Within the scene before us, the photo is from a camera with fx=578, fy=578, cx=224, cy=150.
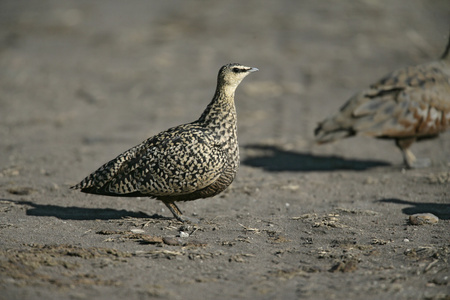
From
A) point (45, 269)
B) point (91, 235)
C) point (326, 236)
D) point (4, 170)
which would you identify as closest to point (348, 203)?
point (326, 236)

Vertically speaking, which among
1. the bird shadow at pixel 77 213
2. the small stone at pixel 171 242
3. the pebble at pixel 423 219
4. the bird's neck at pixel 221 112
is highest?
the bird's neck at pixel 221 112

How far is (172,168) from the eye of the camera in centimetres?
578

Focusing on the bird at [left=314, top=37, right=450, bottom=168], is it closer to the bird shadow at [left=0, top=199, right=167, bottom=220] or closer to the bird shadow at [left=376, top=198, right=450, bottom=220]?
the bird shadow at [left=376, top=198, right=450, bottom=220]

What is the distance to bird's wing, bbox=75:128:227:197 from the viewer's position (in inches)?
227

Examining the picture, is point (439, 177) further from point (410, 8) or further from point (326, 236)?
point (410, 8)

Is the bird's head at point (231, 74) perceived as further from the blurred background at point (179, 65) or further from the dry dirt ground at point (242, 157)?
the blurred background at point (179, 65)

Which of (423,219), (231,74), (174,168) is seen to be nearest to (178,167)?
(174,168)

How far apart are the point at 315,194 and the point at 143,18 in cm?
1330

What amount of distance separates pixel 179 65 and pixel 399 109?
7.86 metres

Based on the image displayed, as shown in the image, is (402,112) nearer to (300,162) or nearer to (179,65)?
(300,162)

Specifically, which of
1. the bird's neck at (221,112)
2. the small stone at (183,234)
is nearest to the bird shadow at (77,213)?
the small stone at (183,234)

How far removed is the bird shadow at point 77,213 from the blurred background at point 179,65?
4.15 ft

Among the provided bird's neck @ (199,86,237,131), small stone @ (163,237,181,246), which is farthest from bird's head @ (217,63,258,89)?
small stone @ (163,237,181,246)

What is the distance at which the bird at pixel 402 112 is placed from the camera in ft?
27.5
